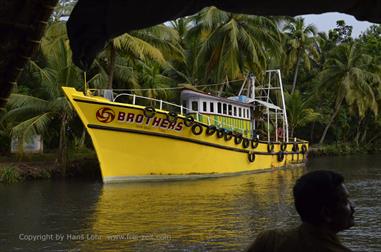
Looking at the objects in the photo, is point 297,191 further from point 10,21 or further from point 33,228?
point 33,228

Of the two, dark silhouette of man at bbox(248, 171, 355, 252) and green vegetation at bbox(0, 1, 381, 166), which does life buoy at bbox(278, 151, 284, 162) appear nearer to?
green vegetation at bbox(0, 1, 381, 166)

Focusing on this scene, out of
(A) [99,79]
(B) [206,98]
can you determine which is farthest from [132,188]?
(A) [99,79]

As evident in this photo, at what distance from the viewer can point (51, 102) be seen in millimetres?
21594

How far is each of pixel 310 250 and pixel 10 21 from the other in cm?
140

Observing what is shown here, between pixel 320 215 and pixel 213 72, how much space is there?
2839 centimetres

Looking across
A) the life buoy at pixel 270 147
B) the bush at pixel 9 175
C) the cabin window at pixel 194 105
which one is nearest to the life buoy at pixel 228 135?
the cabin window at pixel 194 105

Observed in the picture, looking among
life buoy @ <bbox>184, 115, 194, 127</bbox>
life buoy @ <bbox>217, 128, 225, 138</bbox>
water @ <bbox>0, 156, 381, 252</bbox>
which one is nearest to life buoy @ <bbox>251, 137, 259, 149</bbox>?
life buoy @ <bbox>217, 128, 225, 138</bbox>

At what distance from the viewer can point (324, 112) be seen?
40.5m

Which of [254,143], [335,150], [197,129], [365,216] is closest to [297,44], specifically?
[335,150]

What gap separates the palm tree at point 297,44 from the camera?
39.4 m

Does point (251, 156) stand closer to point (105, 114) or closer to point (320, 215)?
point (105, 114)

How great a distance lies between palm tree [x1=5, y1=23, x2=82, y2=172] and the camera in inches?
840

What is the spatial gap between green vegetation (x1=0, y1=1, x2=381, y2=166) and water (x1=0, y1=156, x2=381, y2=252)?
460 centimetres

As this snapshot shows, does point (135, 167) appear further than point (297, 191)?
Yes
